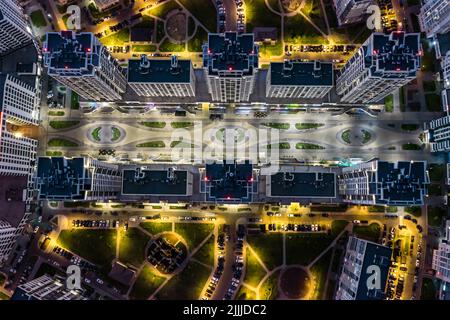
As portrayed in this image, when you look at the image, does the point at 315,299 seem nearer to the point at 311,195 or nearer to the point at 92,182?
the point at 311,195

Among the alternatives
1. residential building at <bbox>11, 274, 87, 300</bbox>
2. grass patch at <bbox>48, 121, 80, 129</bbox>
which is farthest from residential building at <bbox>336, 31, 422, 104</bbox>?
residential building at <bbox>11, 274, 87, 300</bbox>

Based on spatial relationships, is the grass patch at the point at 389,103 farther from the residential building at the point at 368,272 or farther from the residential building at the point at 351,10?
the residential building at the point at 368,272

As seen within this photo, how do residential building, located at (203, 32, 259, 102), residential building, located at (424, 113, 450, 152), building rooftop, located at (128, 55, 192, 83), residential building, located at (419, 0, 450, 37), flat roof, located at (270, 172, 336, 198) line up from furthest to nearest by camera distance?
residential building, located at (419, 0, 450, 37)
residential building, located at (424, 113, 450, 152)
flat roof, located at (270, 172, 336, 198)
building rooftop, located at (128, 55, 192, 83)
residential building, located at (203, 32, 259, 102)

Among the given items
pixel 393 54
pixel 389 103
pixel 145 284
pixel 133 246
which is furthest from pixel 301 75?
pixel 145 284

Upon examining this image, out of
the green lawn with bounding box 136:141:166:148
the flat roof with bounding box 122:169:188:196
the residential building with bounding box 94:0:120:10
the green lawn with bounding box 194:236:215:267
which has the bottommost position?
the green lawn with bounding box 194:236:215:267

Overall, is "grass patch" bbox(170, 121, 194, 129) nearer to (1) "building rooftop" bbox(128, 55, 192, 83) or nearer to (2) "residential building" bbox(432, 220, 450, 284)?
(1) "building rooftop" bbox(128, 55, 192, 83)

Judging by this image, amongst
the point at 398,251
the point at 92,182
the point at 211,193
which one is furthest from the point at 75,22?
the point at 398,251

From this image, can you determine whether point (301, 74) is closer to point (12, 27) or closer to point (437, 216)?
point (437, 216)
